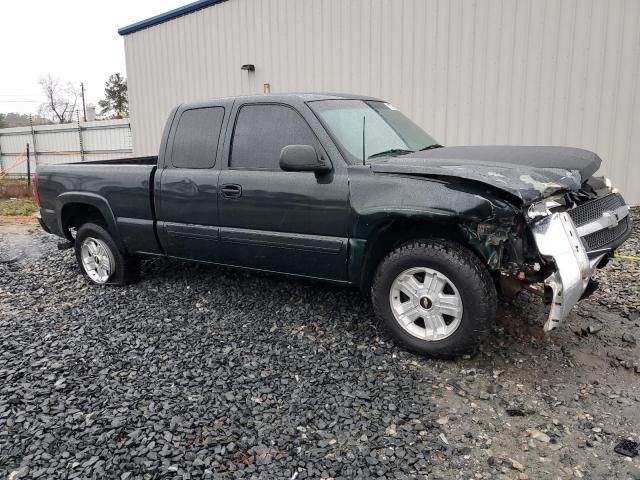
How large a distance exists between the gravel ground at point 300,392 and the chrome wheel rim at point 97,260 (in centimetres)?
63

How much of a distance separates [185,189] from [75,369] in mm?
1800

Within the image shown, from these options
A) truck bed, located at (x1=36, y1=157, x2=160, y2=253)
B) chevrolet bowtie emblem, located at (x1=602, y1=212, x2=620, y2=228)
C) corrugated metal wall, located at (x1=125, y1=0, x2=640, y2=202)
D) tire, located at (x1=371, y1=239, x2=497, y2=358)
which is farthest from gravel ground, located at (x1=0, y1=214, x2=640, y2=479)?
corrugated metal wall, located at (x1=125, y1=0, x2=640, y2=202)

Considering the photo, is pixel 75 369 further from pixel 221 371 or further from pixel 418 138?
pixel 418 138

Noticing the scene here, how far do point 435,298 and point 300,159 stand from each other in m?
1.36

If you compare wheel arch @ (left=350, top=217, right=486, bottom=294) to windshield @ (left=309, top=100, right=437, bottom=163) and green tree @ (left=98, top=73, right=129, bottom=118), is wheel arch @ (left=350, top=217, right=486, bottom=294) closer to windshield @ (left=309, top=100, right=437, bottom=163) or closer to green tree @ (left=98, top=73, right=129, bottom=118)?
windshield @ (left=309, top=100, right=437, bottom=163)

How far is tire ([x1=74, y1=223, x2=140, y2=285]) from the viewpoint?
5473 mm

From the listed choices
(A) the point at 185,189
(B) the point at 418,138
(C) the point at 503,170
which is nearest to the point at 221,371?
(A) the point at 185,189

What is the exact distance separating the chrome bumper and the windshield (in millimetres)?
1372

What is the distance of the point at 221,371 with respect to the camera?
3.57 metres

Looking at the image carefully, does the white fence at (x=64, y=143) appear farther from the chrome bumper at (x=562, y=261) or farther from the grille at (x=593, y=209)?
the chrome bumper at (x=562, y=261)

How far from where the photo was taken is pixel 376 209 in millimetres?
3652

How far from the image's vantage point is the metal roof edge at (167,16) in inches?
450

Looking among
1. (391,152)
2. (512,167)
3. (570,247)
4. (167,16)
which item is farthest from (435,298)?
(167,16)

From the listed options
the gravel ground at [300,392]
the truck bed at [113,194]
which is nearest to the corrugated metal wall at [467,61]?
the gravel ground at [300,392]
